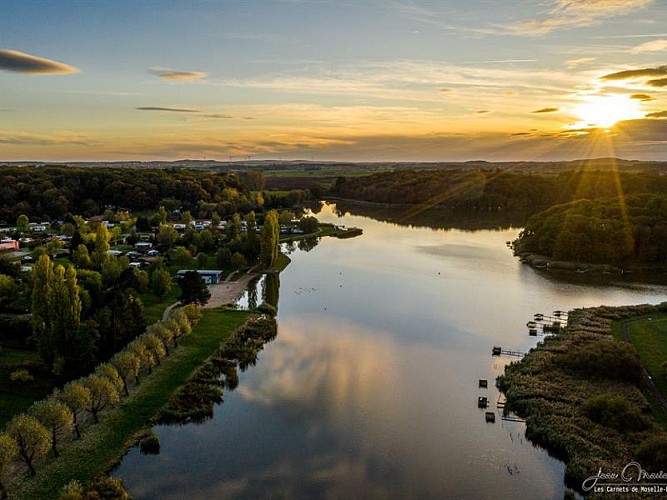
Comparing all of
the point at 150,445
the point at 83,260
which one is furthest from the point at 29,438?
the point at 83,260

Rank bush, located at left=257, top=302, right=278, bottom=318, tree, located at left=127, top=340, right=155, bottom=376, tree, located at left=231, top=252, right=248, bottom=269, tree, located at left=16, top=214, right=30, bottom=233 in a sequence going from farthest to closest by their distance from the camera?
tree, located at left=16, top=214, right=30, bottom=233, tree, located at left=231, top=252, right=248, bottom=269, bush, located at left=257, top=302, right=278, bottom=318, tree, located at left=127, top=340, right=155, bottom=376

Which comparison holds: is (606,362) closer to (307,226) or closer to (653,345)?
(653,345)

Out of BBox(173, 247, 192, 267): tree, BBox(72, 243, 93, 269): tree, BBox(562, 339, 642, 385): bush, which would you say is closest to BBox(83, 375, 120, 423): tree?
BBox(562, 339, 642, 385): bush

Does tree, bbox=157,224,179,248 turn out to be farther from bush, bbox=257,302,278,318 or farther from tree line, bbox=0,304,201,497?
tree line, bbox=0,304,201,497

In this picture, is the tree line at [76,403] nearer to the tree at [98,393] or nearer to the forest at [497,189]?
the tree at [98,393]

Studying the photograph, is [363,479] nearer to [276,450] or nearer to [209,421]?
[276,450]

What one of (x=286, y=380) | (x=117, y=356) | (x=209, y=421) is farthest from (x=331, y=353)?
(x=117, y=356)

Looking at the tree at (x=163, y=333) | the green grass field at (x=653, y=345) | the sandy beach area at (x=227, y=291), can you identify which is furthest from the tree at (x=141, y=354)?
the green grass field at (x=653, y=345)
